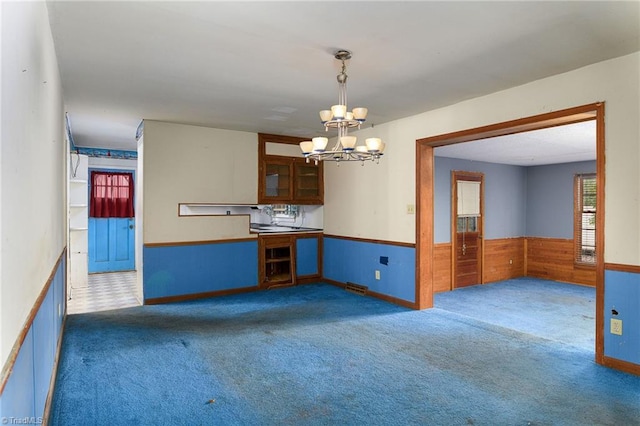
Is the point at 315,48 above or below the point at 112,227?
above

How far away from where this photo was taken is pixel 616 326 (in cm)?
312

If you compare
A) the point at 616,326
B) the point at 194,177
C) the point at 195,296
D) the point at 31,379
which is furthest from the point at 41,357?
the point at 616,326

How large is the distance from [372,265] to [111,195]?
5.36 meters

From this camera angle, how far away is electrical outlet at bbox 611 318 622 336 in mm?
3102

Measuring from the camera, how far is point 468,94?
13.2ft

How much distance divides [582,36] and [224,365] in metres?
3.62

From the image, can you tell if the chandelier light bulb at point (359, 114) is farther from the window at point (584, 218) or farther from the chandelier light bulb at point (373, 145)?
the window at point (584, 218)

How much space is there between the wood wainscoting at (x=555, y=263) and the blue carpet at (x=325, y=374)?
380 cm

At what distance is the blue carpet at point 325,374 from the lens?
8.06ft

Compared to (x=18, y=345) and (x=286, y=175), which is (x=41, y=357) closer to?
(x=18, y=345)

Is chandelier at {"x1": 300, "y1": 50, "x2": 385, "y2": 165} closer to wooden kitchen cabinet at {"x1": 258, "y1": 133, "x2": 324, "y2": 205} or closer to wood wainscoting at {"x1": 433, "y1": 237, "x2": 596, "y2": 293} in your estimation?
wooden kitchen cabinet at {"x1": 258, "y1": 133, "x2": 324, "y2": 205}

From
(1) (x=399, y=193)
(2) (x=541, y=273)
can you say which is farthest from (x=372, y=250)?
(2) (x=541, y=273)

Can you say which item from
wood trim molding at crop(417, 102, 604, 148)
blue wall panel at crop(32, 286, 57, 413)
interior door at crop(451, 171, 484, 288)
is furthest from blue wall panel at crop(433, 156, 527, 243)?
blue wall panel at crop(32, 286, 57, 413)

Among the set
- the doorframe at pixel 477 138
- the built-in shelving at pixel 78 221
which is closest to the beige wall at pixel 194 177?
the built-in shelving at pixel 78 221
